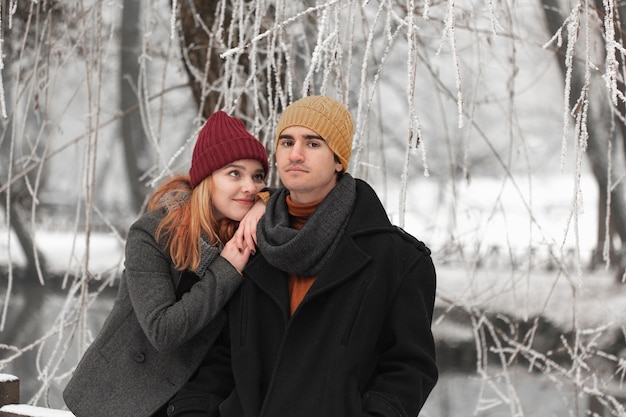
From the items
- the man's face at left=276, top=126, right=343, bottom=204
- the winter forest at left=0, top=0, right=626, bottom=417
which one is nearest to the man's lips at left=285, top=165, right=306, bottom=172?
the man's face at left=276, top=126, right=343, bottom=204

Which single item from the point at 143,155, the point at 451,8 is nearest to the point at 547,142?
the point at 143,155

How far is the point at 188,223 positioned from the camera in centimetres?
156

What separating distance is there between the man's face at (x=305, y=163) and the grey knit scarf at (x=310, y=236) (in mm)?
29

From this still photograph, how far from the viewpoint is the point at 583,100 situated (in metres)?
1.52

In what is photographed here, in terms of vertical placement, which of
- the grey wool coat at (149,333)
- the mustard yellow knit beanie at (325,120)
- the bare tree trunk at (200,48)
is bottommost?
the grey wool coat at (149,333)

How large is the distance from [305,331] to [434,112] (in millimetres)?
3210

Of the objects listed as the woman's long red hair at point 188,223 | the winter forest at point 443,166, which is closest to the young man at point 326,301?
the woman's long red hair at point 188,223

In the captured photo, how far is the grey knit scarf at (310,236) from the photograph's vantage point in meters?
1.41

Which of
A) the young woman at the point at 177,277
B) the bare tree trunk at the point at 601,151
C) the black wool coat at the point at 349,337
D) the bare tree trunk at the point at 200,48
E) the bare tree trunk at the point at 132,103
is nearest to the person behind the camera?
the black wool coat at the point at 349,337

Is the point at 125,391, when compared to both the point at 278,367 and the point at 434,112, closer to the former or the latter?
the point at 278,367

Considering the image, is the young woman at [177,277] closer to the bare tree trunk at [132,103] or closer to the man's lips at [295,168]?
the man's lips at [295,168]

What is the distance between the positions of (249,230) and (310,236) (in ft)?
0.50

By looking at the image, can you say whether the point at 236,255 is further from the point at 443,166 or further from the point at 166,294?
the point at 443,166

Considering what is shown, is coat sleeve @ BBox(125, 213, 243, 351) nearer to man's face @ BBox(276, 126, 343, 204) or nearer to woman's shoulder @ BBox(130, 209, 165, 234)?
woman's shoulder @ BBox(130, 209, 165, 234)
